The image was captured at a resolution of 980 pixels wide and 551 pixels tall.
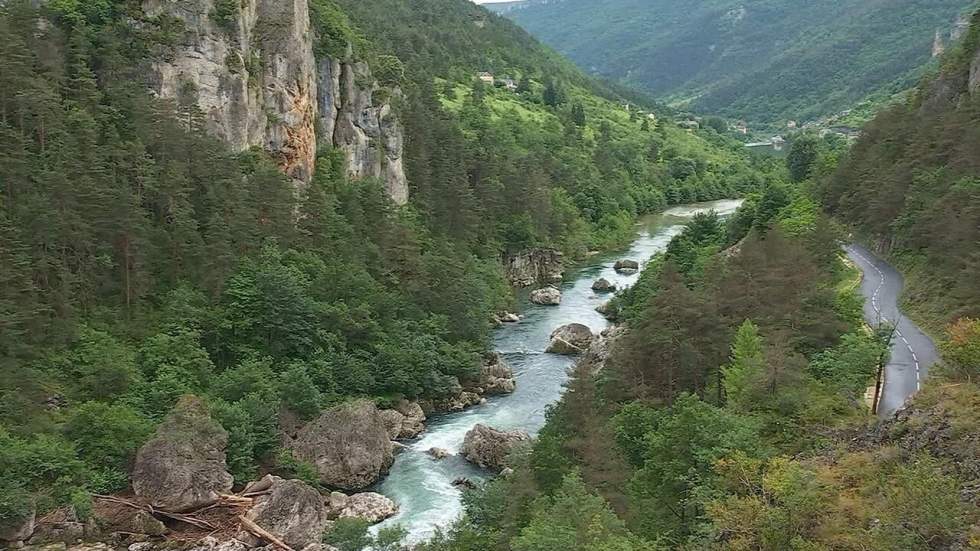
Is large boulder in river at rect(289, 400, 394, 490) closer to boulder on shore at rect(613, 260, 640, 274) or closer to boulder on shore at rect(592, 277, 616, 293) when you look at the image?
boulder on shore at rect(592, 277, 616, 293)

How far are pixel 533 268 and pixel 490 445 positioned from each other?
4298 centimetres

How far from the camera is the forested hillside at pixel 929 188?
3791cm

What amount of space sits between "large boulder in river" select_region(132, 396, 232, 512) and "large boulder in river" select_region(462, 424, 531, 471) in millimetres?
11507

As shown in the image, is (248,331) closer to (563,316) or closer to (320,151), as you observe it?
(320,151)

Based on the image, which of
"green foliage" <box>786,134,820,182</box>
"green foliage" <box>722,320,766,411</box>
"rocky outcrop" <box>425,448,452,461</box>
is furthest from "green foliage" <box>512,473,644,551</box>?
"green foliage" <box>786,134,820,182</box>

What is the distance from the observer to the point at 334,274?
51781mm

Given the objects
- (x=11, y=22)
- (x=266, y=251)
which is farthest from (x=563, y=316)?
(x=11, y=22)

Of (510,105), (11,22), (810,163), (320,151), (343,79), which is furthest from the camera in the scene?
(510,105)

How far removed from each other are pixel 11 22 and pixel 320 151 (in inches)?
994

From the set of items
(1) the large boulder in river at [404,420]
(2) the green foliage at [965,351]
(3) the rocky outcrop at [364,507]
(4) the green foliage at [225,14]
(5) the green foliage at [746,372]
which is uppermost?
(4) the green foliage at [225,14]

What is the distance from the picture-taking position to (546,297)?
7181cm

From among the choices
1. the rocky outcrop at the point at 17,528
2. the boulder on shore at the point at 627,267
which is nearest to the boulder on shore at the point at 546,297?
the boulder on shore at the point at 627,267

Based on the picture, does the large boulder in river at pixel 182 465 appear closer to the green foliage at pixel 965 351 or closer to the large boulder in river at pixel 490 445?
the large boulder in river at pixel 490 445

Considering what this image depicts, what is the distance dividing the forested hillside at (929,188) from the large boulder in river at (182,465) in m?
32.1
